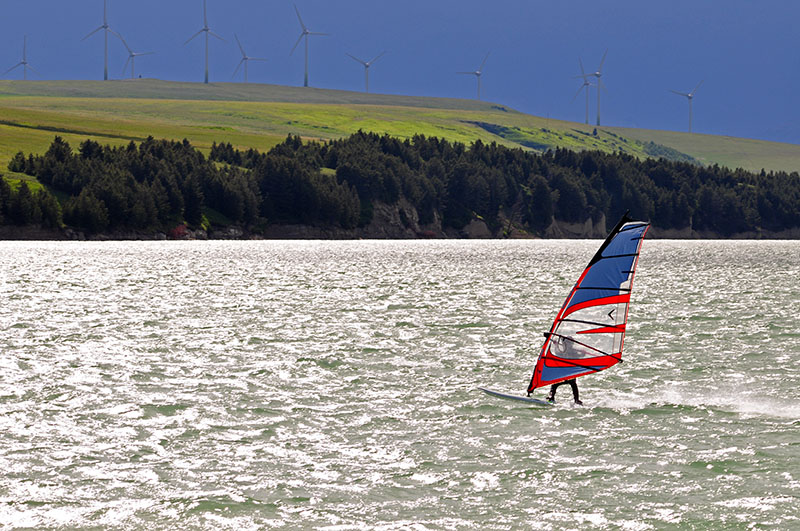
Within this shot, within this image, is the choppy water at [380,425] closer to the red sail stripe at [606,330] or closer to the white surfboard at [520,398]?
the white surfboard at [520,398]

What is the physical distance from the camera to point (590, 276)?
32.3 metres

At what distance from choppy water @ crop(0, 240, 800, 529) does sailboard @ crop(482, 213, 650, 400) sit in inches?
58.2

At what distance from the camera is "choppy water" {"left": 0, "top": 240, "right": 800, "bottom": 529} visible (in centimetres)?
2203

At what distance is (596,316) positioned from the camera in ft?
108

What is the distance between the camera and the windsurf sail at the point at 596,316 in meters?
32.3

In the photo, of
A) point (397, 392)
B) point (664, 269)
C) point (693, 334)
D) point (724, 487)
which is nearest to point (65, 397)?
point (397, 392)

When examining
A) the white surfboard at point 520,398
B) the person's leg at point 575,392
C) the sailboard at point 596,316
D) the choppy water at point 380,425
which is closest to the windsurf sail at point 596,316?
the sailboard at point 596,316

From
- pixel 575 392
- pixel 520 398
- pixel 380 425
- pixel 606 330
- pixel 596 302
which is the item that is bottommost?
pixel 380 425

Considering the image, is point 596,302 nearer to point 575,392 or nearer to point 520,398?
point 575,392

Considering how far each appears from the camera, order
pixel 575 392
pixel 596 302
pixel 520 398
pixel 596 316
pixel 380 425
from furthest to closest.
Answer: pixel 520 398, pixel 575 392, pixel 596 316, pixel 596 302, pixel 380 425

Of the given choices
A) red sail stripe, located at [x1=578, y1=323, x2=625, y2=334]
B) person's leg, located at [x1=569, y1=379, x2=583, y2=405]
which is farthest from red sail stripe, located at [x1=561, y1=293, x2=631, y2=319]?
person's leg, located at [x1=569, y1=379, x2=583, y2=405]

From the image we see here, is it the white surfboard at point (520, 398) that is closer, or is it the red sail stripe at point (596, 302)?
the red sail stripe at point (596, 302)

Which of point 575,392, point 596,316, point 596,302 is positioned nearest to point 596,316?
point 596,316

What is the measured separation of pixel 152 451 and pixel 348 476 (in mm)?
5586
